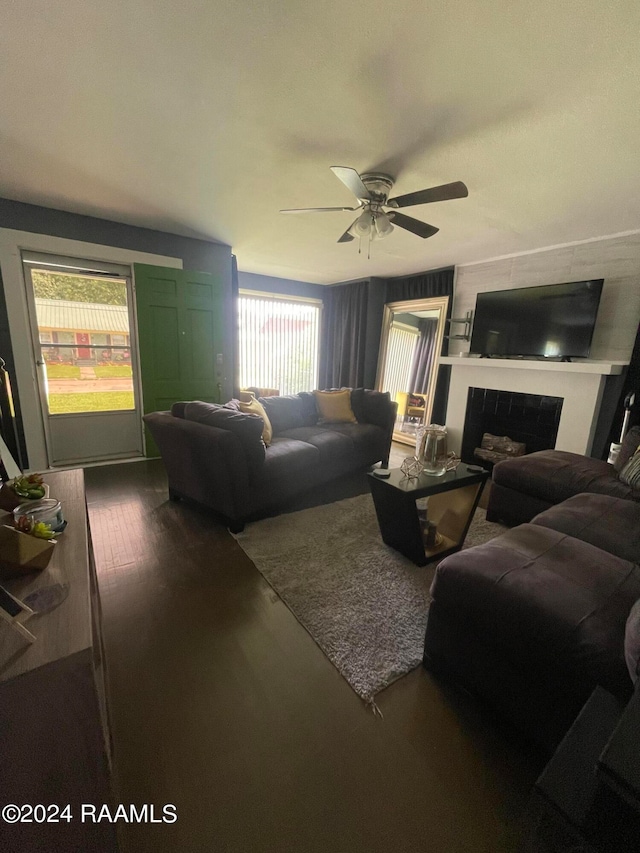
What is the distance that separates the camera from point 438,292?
4.43 meters

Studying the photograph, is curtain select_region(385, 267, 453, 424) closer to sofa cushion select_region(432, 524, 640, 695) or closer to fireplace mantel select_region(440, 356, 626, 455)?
fireplace mantel select_region(440, 356, 626, 455)

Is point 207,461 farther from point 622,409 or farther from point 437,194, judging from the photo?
point 622,409

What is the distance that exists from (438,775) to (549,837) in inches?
16.7

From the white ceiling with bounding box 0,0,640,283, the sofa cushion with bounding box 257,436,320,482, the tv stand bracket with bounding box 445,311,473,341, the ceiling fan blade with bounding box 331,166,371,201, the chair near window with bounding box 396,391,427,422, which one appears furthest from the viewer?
the chair near window with bounding box 396,391,427,422

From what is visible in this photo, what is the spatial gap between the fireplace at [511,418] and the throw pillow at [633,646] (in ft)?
9.90

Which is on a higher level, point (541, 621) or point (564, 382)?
point (564, 382)

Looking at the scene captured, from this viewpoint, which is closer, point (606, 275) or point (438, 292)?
point (606, 275)

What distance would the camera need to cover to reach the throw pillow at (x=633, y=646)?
801 mm

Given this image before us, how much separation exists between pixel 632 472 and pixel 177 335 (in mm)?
4129

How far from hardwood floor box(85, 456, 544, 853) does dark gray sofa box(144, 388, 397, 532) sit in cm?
76

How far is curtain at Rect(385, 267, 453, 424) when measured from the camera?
4320mm

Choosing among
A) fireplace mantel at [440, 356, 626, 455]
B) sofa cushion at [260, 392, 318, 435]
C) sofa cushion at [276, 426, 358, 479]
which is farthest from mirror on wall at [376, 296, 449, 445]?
sofa cushion at [276, 426, 358, 479]

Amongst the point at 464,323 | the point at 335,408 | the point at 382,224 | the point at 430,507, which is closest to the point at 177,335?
the point at 335,408

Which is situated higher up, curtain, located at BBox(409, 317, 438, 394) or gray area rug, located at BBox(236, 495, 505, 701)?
curtain, located at BBox(409, 317, 438, 394)
